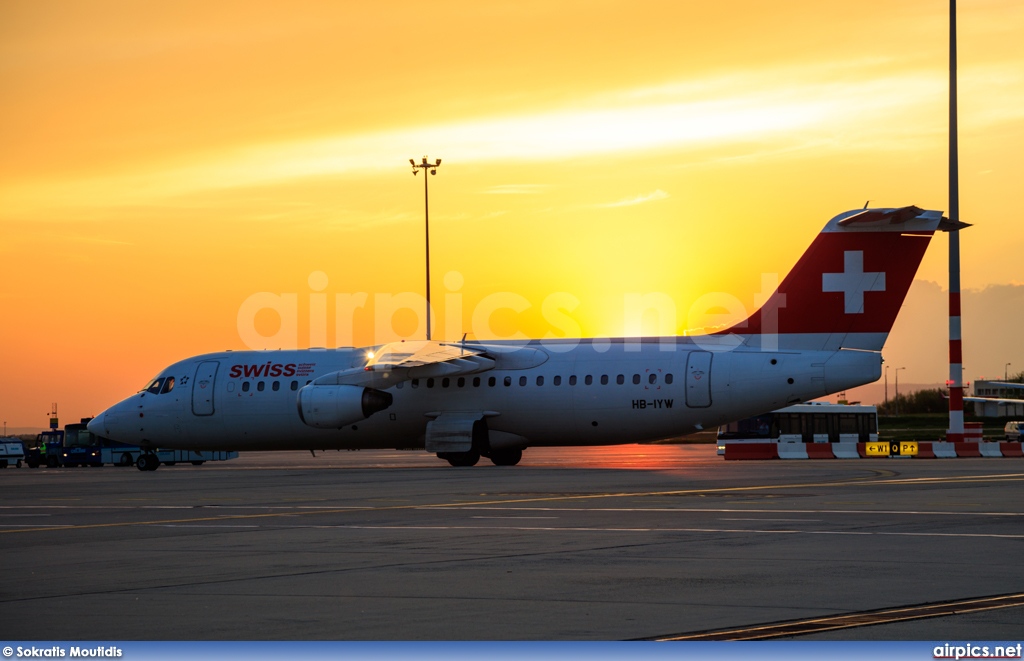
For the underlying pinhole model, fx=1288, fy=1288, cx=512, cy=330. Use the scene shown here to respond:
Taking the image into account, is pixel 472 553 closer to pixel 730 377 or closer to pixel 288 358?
pixel 730 377

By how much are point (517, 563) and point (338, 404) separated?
1116 inches

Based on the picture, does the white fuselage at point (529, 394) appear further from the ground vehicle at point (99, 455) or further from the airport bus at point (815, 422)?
the airport bus at point (815, 422)

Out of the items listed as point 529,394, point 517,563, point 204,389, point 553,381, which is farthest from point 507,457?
point 517,563

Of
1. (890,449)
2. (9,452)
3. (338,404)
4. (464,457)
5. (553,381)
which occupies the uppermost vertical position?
(553,381)

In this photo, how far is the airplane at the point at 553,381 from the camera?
36.6 meters

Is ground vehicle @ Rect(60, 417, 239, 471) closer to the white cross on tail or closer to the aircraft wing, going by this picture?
the aircraft wing

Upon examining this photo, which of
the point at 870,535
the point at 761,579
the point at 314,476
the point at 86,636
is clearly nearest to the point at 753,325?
the point at 314,476

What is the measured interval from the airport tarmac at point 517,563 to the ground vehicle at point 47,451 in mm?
35349

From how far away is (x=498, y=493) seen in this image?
25.6m

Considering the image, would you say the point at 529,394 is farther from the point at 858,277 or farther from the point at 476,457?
the point at 858,277

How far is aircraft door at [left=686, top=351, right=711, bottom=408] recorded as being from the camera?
122ft

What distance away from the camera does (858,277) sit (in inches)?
1447

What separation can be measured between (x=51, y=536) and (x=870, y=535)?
35.5 ft

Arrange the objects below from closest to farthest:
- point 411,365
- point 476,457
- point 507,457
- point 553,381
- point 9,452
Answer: point 553,381, point 411,365, point 476,457, point 507,457, point 9,452
